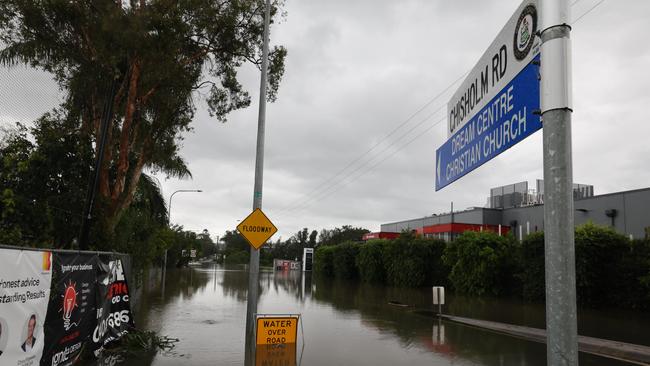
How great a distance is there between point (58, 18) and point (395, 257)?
28.8 meters

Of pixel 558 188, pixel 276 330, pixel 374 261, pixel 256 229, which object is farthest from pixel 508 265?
pixel 558 188

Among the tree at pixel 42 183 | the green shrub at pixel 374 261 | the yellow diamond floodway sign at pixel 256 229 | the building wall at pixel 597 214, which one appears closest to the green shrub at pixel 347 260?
the green shrub at pixel 374 261

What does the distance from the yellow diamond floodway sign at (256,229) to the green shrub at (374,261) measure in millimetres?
28412

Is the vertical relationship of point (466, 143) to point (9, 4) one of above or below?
below

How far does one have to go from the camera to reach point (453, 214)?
2002 inches

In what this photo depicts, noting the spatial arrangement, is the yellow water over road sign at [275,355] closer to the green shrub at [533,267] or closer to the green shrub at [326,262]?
the green shrub at [533,267]

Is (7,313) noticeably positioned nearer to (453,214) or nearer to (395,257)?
(395,257)

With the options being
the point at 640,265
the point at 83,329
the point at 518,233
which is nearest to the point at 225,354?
the point at 83,329

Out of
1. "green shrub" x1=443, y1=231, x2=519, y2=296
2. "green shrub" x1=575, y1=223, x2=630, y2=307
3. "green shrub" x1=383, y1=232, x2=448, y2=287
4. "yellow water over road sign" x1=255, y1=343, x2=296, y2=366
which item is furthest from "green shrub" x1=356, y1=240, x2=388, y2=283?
"yellow water over road sign" x1=255, y1=343, x2=296, y2=366

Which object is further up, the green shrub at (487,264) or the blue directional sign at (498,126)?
the blue directional sign at (498,126)

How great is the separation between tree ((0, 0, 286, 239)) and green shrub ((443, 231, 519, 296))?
52.6ft

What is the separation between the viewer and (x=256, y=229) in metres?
11.5

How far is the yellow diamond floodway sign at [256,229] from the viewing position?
1132 centimetres

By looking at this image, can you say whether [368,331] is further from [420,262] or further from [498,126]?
[420,262]
